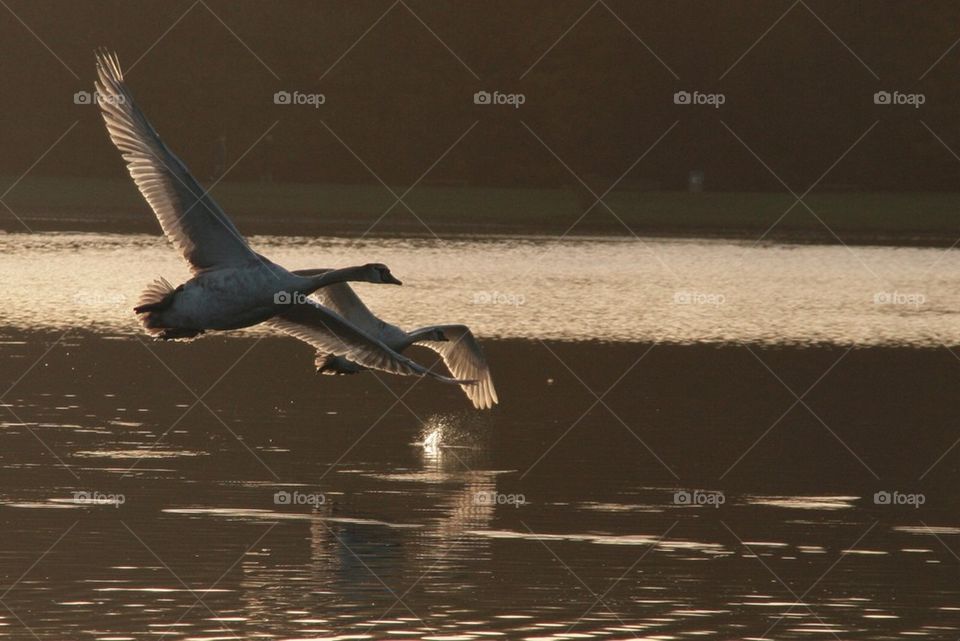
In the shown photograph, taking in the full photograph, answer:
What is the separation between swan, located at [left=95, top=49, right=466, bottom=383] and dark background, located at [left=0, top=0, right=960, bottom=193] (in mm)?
61029

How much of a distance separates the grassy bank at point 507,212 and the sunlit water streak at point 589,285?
5.30 m

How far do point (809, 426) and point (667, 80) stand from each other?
203ft

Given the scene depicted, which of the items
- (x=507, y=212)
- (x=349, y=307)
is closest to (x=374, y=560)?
(x=349, y=307)

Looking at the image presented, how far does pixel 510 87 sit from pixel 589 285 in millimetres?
42460

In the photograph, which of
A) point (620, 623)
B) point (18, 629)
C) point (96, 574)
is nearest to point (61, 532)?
point (96, 574)

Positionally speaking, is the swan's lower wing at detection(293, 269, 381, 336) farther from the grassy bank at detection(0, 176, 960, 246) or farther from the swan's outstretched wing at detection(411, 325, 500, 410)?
the grassy bank at detection(0, 176, 960, 246)

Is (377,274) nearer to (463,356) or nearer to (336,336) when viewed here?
(336,336)

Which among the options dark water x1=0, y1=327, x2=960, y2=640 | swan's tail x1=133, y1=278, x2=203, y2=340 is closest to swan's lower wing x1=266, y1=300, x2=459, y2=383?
swan's tail x1=133, y1=278, x2=203, y2=340

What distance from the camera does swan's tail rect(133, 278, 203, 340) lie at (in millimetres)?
16219

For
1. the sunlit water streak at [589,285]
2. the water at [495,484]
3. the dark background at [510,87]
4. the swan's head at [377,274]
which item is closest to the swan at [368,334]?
the swan's head at [377,274]

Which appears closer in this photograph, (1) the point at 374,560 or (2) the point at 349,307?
(1) the point at 374,560

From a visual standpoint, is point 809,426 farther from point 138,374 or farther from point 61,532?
point 61,532

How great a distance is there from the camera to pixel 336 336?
17562 mm

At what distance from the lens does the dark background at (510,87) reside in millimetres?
80875
